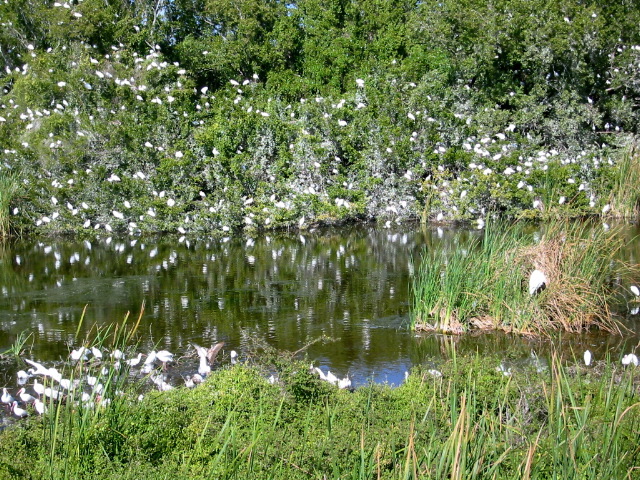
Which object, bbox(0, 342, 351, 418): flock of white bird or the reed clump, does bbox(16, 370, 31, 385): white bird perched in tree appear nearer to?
bbox(0, 342, 351, 418): flock of white bird

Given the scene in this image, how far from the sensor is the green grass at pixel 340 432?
2.64 metres

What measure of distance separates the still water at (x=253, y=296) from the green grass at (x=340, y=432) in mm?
681

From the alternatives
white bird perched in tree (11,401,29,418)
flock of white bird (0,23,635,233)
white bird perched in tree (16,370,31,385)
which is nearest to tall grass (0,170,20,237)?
flock of white bird (0,23,635,233)

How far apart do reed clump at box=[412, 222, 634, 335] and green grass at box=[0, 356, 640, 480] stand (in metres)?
1.65

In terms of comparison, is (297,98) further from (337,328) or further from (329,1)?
(337,328)

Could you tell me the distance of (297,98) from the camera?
582 inches

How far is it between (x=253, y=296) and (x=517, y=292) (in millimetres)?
2732

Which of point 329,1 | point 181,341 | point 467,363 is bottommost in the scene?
point 181,341

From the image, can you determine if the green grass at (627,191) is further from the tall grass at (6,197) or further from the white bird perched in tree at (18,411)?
the white bird perched in tree at (18,411)

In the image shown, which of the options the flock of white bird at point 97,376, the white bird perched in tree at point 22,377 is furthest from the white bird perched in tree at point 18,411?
the white bird perched in tree at point 22,377

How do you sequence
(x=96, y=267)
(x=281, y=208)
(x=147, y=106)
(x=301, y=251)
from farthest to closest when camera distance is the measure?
1. (x=147, y=106)
2. (x=281, y=208)
3. (x=301, y=251)
4. (x=96, y=267)

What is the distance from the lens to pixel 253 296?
7.53 m

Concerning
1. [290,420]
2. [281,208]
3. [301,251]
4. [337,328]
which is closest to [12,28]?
[281,208]

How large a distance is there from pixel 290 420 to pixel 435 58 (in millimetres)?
11342
